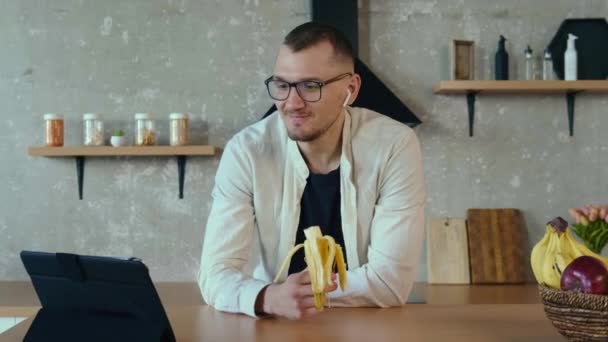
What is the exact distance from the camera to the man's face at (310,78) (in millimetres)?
1598

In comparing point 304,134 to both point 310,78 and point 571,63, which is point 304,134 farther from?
point 571,63

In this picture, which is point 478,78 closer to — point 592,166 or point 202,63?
point 592,166

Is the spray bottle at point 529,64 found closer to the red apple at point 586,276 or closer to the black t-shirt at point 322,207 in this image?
the black t-shirt at point 322,207

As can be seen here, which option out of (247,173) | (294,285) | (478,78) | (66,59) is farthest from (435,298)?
(66,59)

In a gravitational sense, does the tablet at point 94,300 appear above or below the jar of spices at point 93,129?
below

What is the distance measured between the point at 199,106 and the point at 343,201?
5.03 feet

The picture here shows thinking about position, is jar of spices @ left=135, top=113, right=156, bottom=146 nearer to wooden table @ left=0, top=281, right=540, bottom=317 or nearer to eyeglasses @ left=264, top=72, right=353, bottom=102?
wooden table @ left=0, top=281, right=540, bottom=317

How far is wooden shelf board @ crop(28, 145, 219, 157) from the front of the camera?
117 inches

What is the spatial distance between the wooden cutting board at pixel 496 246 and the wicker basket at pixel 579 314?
→ 79.1 inches

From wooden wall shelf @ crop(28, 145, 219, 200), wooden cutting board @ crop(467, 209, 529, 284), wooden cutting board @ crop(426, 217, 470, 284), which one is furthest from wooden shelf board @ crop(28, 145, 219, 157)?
wooden cutting board @ crop(467, 209, 529, 284)

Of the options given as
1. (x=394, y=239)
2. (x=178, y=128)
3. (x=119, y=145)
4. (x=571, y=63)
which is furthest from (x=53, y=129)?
(x=571, y=63)

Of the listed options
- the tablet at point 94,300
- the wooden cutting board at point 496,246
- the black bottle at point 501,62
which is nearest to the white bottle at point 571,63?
the black bottle at point 501,62

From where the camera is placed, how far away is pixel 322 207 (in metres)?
1.77

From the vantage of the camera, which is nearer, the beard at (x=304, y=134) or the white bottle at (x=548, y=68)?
the beard at (x=304, y=134)
